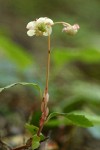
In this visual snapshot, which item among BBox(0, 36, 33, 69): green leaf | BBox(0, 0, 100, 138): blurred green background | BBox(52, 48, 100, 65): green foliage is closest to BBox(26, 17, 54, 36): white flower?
BBox(0, 0, 100, 138): blurred green background

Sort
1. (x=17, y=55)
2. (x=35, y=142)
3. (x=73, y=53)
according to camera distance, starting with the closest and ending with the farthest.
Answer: (x=35, y=142)
(x=73, y=53)
(x=17, y=55)

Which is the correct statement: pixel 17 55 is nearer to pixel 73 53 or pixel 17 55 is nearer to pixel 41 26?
pixel 73 53

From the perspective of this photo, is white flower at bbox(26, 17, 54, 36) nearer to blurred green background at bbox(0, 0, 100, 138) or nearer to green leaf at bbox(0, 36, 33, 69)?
blurred green background at bbox(0, 0, 100, 138)

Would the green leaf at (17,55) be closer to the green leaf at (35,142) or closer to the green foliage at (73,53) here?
the green foliage at (73,53)

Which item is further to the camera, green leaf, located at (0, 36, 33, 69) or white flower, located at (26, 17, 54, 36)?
green leaf, located at (0, 36, 33, 69)

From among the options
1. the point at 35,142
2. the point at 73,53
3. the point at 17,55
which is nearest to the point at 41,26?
the point at 35,142

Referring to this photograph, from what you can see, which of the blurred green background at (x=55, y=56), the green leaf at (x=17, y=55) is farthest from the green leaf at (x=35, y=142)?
the green leaf at (x=17, y=55)
